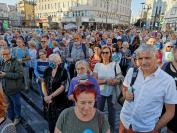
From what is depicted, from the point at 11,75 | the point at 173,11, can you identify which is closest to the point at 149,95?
the point at 11,75

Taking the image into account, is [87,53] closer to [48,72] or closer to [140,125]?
[48,72]

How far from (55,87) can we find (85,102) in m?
1.91

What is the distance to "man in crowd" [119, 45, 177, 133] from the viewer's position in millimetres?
2443

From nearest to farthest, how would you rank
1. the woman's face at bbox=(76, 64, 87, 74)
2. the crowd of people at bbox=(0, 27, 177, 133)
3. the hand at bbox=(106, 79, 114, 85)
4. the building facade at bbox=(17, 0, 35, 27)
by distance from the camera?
the crowd of people at bbox=(0, 27, 177, 133) → the woman's face at bbox=(76, 64, 87, 74) → the hand at bbox=(106, 79, 114, 85) → the building facade at bbox=(17, 0, 35, 27)

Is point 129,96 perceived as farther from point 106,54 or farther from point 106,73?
point 106,54

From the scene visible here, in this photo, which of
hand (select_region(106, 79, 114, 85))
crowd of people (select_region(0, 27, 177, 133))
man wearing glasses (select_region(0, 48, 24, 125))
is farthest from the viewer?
man wearing glasses (select_region(0, 48, 24, 125))

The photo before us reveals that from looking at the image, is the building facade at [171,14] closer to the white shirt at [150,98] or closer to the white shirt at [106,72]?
the white shirt at [106,72]

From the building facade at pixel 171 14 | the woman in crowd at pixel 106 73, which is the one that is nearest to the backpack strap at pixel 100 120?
the woman in crowd at pixel 106 73

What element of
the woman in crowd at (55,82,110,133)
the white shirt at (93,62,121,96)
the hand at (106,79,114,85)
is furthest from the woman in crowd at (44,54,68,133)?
the woman in crowd at (55,82,110,133)

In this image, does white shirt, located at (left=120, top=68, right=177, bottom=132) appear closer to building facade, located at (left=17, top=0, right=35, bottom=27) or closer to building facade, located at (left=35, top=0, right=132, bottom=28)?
building facade, located at (left=35, top=0, right=132, bottom=28)

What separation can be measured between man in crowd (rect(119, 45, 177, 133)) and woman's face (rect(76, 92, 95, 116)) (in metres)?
0.70

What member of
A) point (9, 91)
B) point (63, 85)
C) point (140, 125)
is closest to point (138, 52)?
point (140, 125)

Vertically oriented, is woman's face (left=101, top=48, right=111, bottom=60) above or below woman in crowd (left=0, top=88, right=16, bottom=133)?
above

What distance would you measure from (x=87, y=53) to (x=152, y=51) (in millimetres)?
4789
